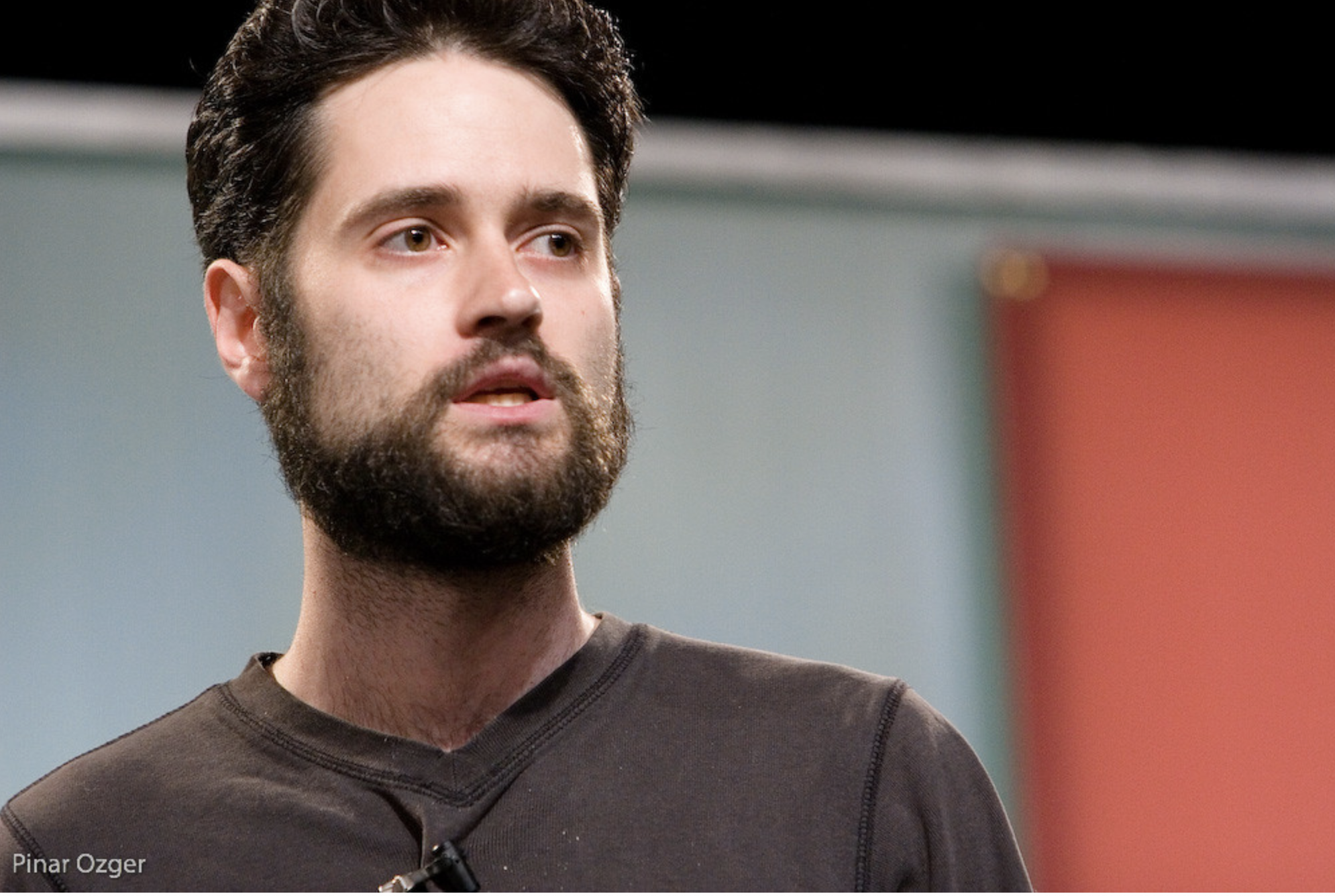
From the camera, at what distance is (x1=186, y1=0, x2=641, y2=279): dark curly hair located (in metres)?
1.62

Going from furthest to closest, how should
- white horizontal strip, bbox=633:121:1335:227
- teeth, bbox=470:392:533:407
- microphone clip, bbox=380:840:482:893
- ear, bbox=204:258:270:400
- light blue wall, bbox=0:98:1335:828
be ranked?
white horizontal strip, bbox=633:121:1335:227 < light blue wall, bbox=0:98:1335:828 < ear, bbox=204:258:270:400 < teeth, bbox=470:392:533:407 < microphone clip, bbox=380:840:482:893

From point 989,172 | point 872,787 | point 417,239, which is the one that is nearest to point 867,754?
point 872,787

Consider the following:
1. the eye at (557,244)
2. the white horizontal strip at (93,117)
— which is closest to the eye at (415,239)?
the eye at (557,244)

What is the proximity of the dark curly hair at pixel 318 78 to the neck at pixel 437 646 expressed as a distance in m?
0.37

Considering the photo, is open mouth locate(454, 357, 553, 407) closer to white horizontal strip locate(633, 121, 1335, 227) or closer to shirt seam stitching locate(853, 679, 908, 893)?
shirt seam stitching locate(853, 679, 908, 893)

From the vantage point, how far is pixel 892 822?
4.74 ft

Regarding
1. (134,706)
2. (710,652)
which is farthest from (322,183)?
(134,706)

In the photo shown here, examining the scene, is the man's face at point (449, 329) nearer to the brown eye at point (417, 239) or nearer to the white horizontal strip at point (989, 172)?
the brown eye at point (417, 239)

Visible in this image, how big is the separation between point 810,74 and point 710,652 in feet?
5.92

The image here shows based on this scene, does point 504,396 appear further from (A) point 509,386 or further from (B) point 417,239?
(B) point 417,239

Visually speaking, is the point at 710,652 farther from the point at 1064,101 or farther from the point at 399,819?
the point at 1064,101

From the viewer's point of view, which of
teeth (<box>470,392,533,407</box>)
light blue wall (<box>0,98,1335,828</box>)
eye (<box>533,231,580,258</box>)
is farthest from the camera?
light blue wall (<box>0,98,1335,828</box>)

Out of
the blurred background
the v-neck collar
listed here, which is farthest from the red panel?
the v-neck collar

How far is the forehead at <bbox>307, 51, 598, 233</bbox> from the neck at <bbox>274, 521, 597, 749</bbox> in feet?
1.20
